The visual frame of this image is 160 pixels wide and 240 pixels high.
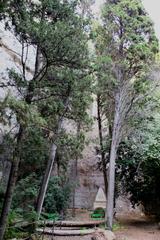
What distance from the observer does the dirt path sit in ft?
37.9

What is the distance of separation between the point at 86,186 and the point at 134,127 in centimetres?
682

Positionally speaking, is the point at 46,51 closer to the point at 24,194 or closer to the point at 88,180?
the point at 24,194

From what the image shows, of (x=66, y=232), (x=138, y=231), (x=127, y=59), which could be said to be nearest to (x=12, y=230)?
(x=66, y=232)

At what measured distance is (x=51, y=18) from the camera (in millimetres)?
8109

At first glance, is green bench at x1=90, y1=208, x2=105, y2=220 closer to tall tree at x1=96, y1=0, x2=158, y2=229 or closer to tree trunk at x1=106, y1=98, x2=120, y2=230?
tree trunk at x1=106, y1=98, x2=120, y2=230

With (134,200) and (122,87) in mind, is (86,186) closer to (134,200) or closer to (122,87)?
(134,200)

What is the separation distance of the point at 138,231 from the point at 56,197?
3679mm

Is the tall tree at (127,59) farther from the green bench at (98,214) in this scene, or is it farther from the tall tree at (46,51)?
the tall tree at (46,51)

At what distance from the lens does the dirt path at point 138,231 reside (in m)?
11.6

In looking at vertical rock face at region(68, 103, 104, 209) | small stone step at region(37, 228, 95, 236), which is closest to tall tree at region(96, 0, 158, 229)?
small stone step at region(37, 228, 95, 236)

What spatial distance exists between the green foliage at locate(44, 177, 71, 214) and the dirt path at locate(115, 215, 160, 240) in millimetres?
2745

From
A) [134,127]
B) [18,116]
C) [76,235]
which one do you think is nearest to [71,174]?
[134,127]

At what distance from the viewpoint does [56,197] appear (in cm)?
1388

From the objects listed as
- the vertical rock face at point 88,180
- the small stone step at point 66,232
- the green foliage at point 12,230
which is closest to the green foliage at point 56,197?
the small stone step at point 66,232
